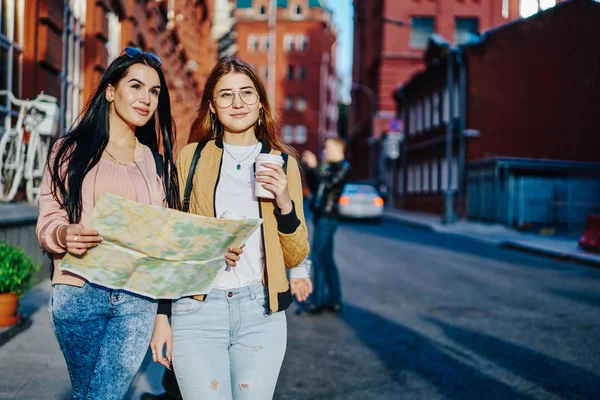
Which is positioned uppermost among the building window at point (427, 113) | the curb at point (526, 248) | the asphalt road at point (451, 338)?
the building window at point (427, 113)

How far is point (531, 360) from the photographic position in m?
5.57

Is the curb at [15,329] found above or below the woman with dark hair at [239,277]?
below

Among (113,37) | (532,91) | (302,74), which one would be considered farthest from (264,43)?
(113,37)

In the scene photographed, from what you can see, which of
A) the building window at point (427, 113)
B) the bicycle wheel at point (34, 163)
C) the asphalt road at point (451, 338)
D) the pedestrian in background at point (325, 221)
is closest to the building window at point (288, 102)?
the building window at point (427, 113)

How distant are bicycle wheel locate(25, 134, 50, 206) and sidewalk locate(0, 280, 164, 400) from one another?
121 inches

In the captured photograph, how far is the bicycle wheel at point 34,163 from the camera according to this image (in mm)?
8664

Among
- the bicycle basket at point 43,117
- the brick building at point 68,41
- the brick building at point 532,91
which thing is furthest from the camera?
the brick building at point 532,91

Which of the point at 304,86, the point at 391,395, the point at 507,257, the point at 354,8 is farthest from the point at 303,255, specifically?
the point at 304,86

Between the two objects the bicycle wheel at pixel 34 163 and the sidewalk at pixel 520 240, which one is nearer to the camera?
the bicycle wheel at pixel 34 163

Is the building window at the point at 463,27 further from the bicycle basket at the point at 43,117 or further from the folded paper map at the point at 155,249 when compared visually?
the folded paper map at the point at 155,249

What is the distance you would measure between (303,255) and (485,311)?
18.5ft

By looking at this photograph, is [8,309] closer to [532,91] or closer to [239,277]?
[239,277]

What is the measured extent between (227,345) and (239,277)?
251mm

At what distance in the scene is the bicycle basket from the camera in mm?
8656
